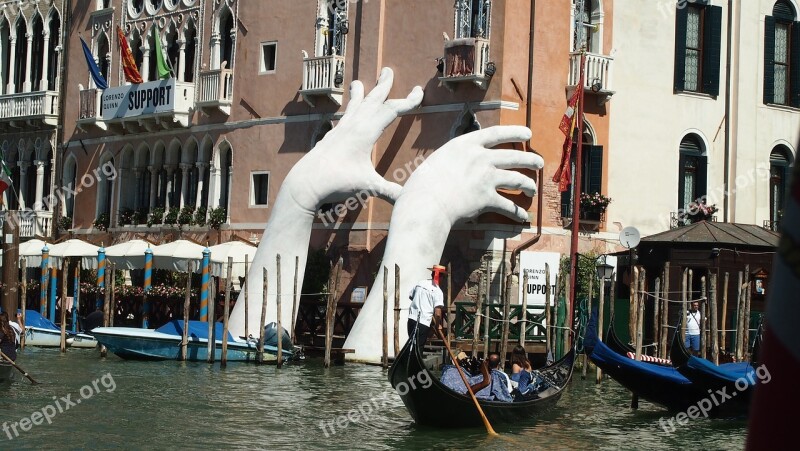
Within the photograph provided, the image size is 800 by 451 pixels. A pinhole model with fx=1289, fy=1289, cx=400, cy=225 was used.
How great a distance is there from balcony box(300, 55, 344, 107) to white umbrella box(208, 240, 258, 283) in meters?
2.96

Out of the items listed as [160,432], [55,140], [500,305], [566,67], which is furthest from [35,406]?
[55,140]

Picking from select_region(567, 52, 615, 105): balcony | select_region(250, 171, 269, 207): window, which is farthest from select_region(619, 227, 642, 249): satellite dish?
select_region(250, 171, 269, 207): window

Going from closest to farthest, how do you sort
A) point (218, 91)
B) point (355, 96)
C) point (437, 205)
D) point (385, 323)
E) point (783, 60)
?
point (385, 323)
point (437, 205)
point (355, 96)
point (783, 60)
point (218, 91)

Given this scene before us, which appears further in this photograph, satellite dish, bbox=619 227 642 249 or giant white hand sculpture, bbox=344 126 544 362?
giant white hand sculpture, bbox=344 126 544 362

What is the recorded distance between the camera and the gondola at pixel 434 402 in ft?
40.8

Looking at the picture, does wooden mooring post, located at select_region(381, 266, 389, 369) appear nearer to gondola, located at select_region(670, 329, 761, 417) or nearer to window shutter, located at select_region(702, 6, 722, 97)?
gondola, located at select_region(670, 329, 761, 417)

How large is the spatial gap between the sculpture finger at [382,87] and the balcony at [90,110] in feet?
28.6

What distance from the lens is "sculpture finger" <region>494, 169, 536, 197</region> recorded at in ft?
67.3

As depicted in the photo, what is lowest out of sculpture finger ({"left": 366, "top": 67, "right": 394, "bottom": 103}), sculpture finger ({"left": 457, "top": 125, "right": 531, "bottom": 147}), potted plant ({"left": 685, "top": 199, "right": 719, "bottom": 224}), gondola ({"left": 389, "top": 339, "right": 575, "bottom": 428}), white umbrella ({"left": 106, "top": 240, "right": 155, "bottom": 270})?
gondola ({"left": 389, "top": 339, "right": 575, "bottom": 428})

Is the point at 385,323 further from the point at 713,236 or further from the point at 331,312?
the point at 713,236

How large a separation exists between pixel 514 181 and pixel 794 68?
6693 mm

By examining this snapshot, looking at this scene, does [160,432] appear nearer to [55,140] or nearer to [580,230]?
[580,230]

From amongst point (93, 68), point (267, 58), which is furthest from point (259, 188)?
point (93, 68)

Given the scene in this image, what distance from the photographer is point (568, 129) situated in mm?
20203
